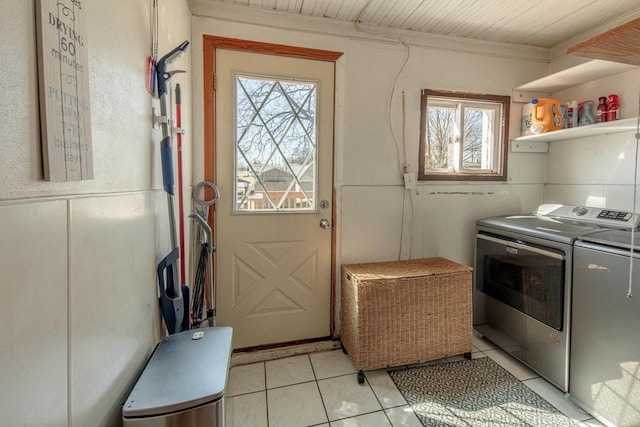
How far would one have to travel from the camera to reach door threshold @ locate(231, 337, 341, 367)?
2027 millimetres

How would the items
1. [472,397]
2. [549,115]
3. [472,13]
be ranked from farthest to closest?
[549,115] < [472,13] < [472,397]

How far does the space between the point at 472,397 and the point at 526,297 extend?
0.72 m

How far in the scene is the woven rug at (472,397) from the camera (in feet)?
4.99

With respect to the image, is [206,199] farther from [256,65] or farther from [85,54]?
[85,54]

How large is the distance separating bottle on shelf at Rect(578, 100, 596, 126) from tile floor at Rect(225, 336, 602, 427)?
1831 millimetres

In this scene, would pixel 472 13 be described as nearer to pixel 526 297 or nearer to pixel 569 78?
pixel 569 78

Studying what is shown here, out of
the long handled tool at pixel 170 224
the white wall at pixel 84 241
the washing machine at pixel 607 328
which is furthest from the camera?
the washing machine at pixel 607 328

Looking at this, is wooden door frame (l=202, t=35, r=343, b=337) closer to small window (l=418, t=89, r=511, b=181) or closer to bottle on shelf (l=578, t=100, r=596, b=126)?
small window (l=418, t=89, r=511, b=181)

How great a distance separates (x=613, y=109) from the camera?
1986 millimetres

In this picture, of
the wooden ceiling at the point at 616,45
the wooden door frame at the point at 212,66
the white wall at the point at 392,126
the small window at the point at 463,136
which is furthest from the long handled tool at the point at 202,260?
the wooden ceiling at the point at 616,45

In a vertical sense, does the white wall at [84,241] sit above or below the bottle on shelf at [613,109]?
below

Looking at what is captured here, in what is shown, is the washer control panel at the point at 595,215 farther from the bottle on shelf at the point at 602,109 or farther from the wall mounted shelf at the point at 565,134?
the bottle on shelf at the point at 602,109

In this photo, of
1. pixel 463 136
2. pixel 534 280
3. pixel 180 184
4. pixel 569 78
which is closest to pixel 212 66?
pixel 180 184

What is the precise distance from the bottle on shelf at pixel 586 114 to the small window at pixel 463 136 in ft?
1.58
